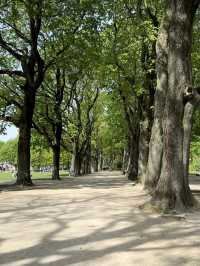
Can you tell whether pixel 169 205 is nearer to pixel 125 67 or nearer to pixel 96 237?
pixel 96 237

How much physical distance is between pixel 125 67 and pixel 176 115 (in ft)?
54.4

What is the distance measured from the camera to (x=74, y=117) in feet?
178

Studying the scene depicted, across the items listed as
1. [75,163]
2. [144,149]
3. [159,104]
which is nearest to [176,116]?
[159,104]

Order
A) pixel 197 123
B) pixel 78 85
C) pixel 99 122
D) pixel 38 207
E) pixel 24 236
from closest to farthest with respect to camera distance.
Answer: pixel 24 236, pixel 38 207, pixel 197 123, pixel 78 85, pixel 99 122

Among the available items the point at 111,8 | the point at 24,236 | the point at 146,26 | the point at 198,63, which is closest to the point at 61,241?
the point at 24,236

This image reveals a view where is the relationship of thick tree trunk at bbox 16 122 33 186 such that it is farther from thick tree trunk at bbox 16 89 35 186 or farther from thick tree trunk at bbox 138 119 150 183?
thick tree trunk at bbox 138 119 150 183

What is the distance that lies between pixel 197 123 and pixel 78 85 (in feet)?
41.3

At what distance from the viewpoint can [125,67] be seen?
3061cm

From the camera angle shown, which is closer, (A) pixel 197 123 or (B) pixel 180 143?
(B) pixel 180 143

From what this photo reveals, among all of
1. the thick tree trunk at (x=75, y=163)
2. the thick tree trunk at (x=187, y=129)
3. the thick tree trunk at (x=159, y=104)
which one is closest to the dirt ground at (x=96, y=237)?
the thick tree trunk at (x=187, y=129)

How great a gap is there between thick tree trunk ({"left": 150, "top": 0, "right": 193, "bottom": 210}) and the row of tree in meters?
0.03

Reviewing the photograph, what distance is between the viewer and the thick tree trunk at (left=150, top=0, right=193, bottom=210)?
14156mm

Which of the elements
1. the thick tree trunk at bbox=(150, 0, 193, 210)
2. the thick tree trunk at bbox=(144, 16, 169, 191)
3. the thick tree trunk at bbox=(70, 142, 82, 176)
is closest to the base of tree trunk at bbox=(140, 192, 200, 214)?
the thick tree trunk at bbox=(150, 0, 193, 210)

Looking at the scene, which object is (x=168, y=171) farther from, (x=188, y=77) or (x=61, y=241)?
(x=61, y=241)
